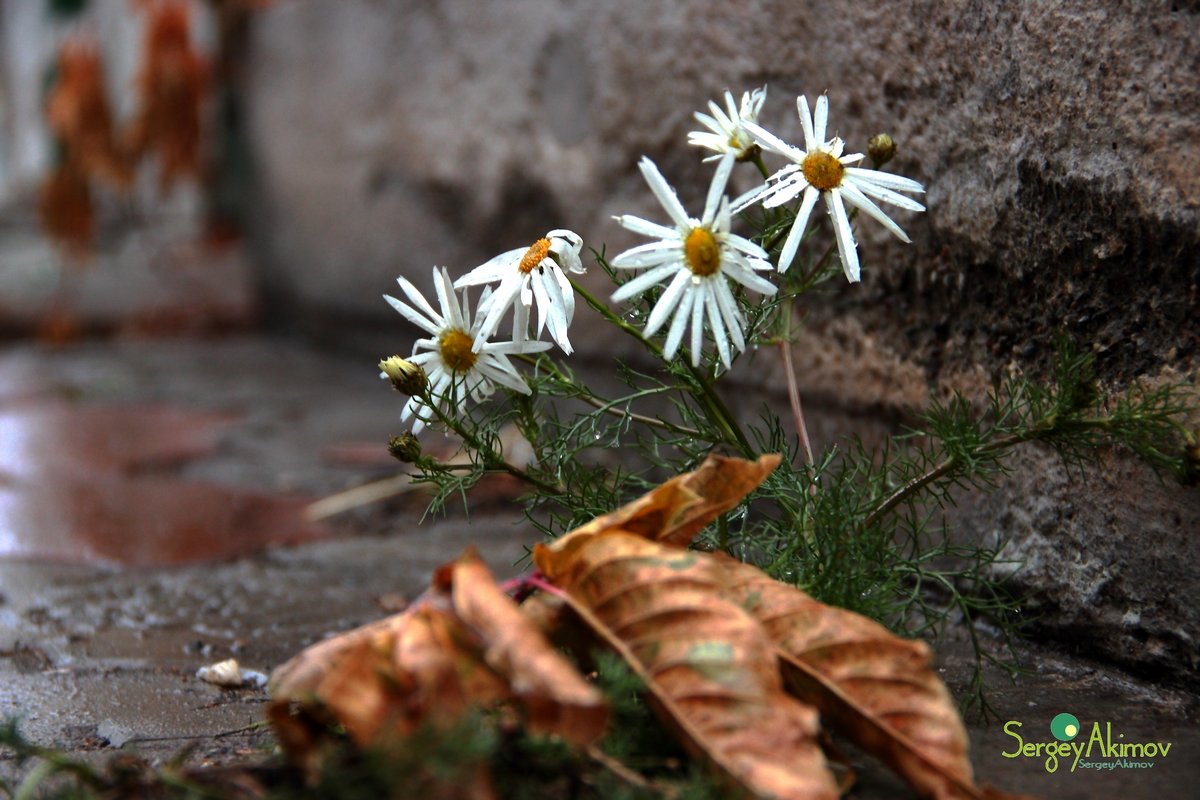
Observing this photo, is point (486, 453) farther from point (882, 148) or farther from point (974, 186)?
point (974, 186)

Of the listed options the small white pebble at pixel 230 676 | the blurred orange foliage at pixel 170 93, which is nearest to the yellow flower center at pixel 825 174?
the small white pebble at pixel 230 676

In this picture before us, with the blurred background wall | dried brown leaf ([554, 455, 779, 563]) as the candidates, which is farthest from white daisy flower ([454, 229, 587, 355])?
the blurred background wall

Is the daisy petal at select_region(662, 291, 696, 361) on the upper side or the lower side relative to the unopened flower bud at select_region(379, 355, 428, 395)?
upper

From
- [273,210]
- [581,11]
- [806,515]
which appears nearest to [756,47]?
[581,11]

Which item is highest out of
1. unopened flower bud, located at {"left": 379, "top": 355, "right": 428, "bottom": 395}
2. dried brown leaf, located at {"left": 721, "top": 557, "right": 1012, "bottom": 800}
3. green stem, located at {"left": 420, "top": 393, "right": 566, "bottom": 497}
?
unopened flower bud, located at {"left": 379, "top": 355, "right": 428, "bottom": 395}

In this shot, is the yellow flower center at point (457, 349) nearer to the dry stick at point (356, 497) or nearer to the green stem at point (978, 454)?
the green stem at point (978, 454)

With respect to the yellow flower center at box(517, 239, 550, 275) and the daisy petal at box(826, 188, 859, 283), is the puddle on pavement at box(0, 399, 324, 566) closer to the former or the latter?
the yellow flower center at box(517, 239, 550, 275)

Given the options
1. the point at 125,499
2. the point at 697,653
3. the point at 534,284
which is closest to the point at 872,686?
the point at 697,653
